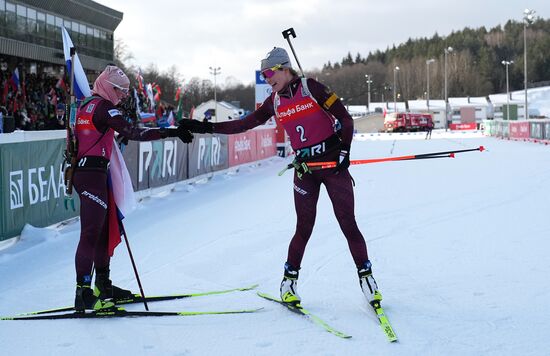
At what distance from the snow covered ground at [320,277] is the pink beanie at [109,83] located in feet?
5.46

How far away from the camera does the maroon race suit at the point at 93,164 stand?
4.85 m

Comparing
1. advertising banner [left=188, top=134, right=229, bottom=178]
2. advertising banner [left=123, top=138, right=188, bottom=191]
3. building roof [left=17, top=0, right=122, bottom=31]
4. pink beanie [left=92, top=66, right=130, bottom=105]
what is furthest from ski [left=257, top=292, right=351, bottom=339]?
building roof [left=17, top=0, right=122, bottom=31]

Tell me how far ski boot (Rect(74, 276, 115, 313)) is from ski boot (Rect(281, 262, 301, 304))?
1.33 metres

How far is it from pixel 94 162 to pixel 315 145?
1653 mm

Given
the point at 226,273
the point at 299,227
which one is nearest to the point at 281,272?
the point at 226,273

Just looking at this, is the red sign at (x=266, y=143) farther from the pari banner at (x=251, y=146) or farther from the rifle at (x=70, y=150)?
the rifle at (x=70, y=150)

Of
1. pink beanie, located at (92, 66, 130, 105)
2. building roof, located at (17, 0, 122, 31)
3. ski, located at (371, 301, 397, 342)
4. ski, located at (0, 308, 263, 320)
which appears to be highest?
building roof, located at (17, 0, 122, 31)

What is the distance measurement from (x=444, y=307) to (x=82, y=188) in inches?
110

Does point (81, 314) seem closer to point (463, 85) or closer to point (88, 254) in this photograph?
point (88, 254)

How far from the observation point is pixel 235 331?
14.3 ft

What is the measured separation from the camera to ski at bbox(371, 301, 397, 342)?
4057 millimetres

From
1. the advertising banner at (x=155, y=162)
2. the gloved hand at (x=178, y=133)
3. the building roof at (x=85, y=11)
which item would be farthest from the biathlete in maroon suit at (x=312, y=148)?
the building roof at (x=85, y=11)

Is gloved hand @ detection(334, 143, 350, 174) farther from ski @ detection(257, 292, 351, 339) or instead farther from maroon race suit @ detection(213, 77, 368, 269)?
ski @ detection(257, 292, 351, 339)

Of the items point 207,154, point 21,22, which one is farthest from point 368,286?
point 21,22
